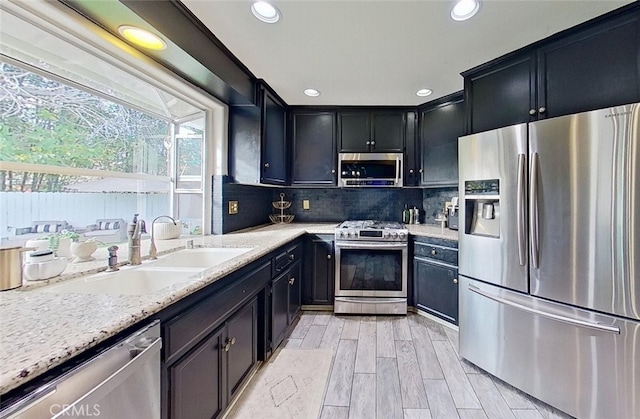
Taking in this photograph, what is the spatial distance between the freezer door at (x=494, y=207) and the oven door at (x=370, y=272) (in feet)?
2.91

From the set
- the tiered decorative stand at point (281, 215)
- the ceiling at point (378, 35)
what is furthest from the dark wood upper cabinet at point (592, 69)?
the tiered decorative stand at point (281, 215)

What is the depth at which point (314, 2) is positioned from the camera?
151 cm

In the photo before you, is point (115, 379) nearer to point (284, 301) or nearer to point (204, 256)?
point (204, 256)

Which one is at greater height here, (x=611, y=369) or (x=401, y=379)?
(x=611, y=369)

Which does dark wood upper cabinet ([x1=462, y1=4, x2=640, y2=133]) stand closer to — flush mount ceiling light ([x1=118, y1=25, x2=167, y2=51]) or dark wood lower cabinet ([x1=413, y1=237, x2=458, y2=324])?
dark wood lower cabinet ([x1=413, y1=237, x2=458, y2=324])

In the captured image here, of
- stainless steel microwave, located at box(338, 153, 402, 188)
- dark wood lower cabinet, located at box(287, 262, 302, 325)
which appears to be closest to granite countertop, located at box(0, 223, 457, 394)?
dark wood lower cabinet, located at box(287, 262, 302, 325)

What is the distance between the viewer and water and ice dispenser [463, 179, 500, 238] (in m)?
1.94

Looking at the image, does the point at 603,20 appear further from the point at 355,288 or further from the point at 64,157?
the point at 64,157

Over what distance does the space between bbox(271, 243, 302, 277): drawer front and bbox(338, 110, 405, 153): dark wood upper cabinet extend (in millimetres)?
1314

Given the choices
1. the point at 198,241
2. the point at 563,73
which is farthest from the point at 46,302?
the point at 563,73

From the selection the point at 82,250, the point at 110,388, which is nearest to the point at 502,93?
the point at 110,388

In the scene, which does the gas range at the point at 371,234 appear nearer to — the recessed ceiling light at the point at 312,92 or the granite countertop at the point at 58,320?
the recessed ceiling light at the point at 312,92

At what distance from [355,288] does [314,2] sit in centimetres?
248

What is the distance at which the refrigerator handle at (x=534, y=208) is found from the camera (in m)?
1.69
